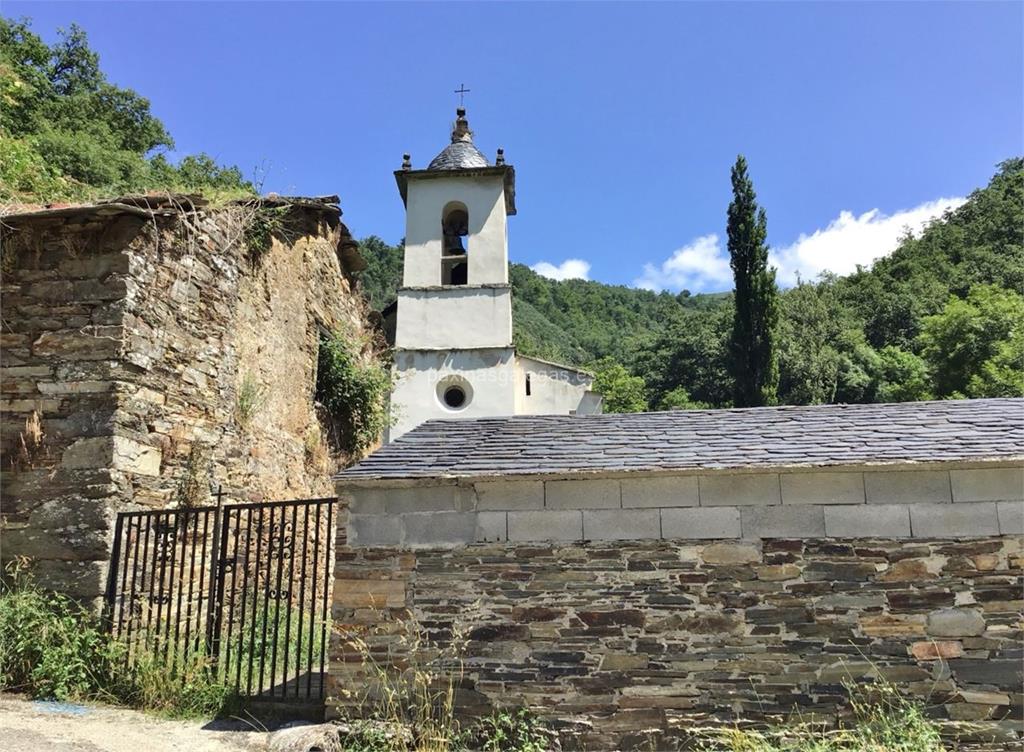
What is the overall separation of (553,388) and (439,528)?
1732 cm

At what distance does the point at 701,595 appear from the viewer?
466 centimetres

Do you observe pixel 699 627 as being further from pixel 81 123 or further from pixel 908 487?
pixel 81 123

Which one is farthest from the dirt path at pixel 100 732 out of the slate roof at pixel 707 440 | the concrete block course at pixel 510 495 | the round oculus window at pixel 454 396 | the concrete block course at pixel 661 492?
the round oculus window at pixel 454 396

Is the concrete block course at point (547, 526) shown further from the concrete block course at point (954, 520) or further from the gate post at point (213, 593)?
the gate post at point (213, 593)

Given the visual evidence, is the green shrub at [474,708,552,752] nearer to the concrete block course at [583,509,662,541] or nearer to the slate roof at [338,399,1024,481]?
the concrete block course at [583,509,662,541]

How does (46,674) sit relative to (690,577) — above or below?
below

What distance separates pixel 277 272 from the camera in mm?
8539

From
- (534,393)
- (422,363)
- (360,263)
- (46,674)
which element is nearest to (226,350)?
(46,674)

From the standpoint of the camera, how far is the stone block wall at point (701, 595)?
14.8 feet

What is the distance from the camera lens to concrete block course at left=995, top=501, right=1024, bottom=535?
4.56 m

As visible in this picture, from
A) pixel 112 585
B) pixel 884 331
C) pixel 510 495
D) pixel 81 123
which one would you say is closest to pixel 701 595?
pixel 510 495

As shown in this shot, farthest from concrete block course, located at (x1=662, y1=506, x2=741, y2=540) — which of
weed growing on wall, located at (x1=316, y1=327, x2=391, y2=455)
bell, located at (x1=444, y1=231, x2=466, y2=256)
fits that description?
bell, located at (x1=444, y1=231, x2=466, y2=256)

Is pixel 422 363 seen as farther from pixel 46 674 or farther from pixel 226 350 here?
pixel 46 674

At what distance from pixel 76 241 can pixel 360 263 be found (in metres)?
5.77
